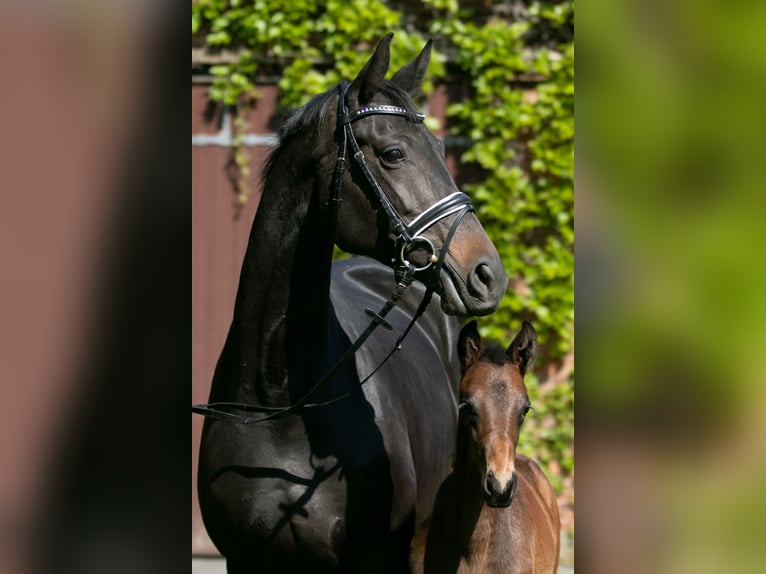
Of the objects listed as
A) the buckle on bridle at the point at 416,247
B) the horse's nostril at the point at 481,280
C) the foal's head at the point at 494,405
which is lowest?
the foal's head at the point at 494,405

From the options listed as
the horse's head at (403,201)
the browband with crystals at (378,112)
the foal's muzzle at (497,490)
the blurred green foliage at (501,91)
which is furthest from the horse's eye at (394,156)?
the blurred green foliage at (501,91)

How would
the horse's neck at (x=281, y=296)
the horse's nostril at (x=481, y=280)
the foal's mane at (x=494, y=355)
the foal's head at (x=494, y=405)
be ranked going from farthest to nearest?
1. the foal's mane at (x=494, y=355)
2. the horse's neck at (x=281, y=296)
3. the foal's head at (x=494, y=405)
4. the horse's nostril at (x=481, y=280)

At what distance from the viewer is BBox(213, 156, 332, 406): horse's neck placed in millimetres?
2924

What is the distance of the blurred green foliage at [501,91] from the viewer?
6.14m

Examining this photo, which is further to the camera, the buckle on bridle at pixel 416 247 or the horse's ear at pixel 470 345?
the horse's ear at pixel 470 345

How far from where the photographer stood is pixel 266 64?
248 inches

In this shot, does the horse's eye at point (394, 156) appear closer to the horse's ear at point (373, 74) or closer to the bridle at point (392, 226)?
the bridle at point (392, 226)

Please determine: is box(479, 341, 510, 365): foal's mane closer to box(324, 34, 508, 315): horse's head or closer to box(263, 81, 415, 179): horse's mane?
box(324, 34, 508, 315): horse's head

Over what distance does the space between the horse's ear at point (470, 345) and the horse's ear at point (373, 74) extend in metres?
0.85
